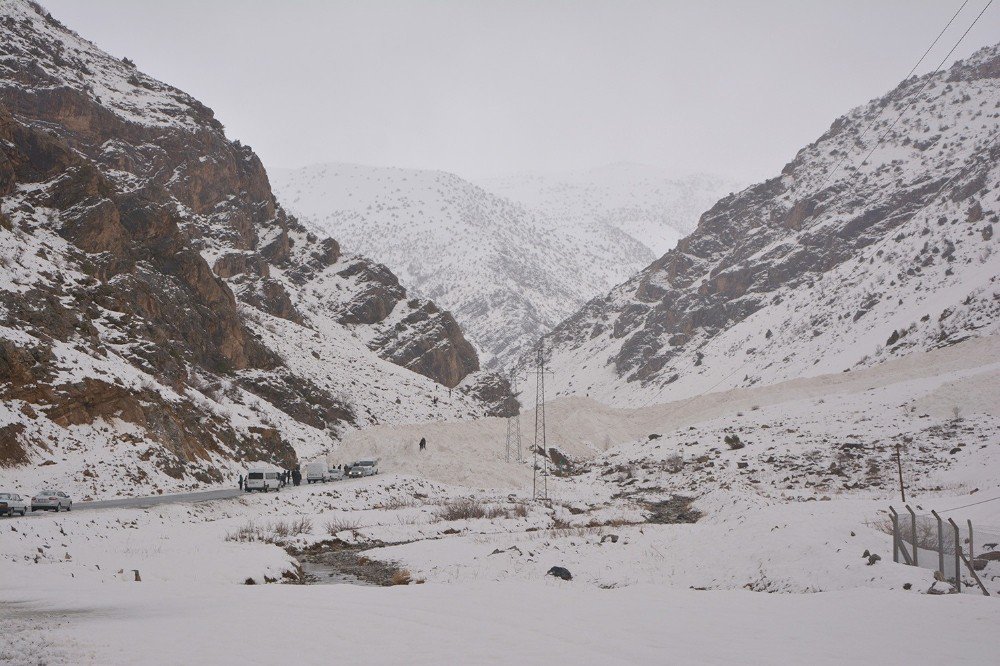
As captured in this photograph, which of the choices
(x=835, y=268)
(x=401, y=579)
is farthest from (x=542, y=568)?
(x=835, y=268)

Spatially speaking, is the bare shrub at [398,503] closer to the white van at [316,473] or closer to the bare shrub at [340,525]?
the bare shrub at [340,525]

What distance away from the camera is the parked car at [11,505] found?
2288cm

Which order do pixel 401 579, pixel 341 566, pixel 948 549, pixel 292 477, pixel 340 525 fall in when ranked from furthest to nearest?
pixel 292 477 → pixel 340 525 → pixel 341 566 → pixel 401 579 → pixel 948 549

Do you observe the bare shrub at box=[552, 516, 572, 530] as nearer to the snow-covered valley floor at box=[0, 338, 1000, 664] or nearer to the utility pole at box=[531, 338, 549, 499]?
the snow-covered valley floor at box=[0, 338, 1000, 664]

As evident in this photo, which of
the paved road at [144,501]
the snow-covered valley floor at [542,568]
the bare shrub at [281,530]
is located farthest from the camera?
the bare shrub at [281,530]

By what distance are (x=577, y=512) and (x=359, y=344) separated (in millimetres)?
64211

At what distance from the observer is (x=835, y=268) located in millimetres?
134375

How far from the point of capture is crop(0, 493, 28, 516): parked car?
22875mm

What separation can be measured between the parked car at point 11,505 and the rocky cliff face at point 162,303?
5799mm

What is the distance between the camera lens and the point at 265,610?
33.9ft

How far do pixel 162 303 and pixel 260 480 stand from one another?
2529 cm

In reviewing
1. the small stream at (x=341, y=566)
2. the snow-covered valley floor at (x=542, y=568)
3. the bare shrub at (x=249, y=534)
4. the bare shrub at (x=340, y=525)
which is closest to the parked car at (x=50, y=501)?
the snow-covered valley floor at (x=542, y=568)

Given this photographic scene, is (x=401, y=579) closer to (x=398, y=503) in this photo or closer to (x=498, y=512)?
(x=498, y=512)

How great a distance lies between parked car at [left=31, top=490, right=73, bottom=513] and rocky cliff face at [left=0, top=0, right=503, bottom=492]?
16.0ft
